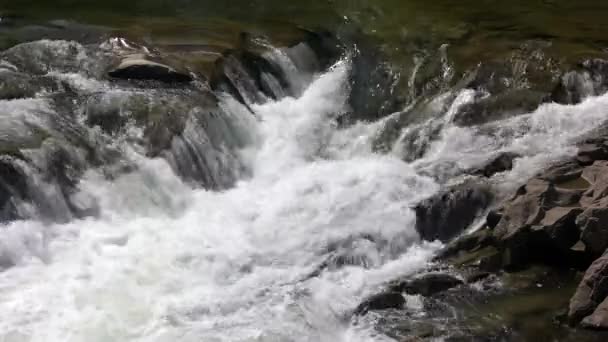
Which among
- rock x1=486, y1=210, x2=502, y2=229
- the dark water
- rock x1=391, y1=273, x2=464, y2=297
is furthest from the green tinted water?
rock x1=391, y1=273, x2=464, y2=297

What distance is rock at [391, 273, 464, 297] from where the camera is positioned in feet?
33.7

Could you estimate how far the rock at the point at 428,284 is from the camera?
33.7 feet

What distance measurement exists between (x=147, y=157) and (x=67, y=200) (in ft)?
5.19

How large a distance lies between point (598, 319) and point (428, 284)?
2.01 meters

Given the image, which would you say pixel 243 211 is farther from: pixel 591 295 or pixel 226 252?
pixel 591 295

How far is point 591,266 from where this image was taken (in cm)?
970

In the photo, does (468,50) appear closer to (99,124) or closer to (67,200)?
(99,124)

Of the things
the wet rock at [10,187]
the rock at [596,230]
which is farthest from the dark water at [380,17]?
the rock at [596,230]

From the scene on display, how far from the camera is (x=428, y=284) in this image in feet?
34.0

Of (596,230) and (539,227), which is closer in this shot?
(596,230)

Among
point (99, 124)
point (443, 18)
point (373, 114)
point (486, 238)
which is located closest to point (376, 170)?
point (373, 114)

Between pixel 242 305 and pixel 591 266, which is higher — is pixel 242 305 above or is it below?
below

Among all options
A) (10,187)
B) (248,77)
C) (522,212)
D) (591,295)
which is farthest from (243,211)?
(591,295)

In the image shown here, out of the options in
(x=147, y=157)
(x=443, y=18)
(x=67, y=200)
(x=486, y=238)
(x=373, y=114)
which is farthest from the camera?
(x=443, y=18)
